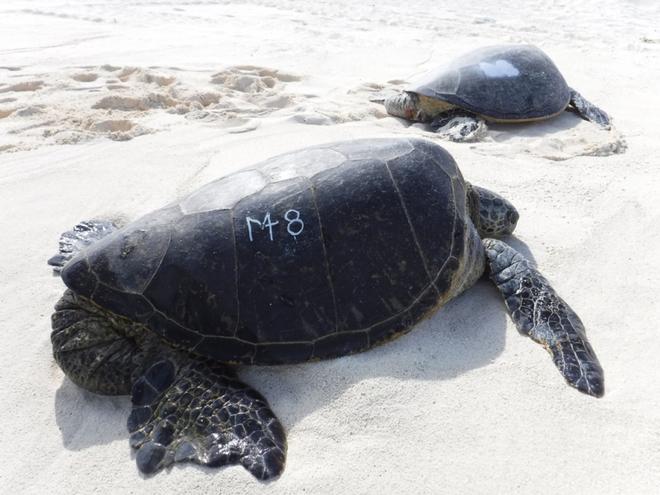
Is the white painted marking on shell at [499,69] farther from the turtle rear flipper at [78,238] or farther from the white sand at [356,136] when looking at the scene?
the turtle rear flipper at [78,238]

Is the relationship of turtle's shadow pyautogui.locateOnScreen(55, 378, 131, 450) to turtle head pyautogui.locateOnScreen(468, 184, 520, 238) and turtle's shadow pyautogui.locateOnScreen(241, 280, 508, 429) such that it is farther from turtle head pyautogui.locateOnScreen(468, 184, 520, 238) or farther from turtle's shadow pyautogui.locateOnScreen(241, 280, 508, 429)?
turtle head pyautogui.locateOnScreen(468, 184, 520, 238)

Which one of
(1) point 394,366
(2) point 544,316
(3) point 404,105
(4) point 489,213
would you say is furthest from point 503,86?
(1) point 394,366

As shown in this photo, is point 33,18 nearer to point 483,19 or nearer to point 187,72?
point 187,72

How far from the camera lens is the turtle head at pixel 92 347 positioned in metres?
2.54

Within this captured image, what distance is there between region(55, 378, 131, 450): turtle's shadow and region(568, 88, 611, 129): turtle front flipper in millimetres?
4647

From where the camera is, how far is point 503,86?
17.5 feet

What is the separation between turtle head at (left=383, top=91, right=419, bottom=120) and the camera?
5.62 metres

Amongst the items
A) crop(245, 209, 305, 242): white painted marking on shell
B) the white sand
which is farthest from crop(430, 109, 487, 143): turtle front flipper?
crop(245, 209, 305, 242): white painted marking on shell

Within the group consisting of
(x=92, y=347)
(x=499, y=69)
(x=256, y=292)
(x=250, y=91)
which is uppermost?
(x=256, y=292)

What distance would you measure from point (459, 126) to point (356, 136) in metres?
0.97

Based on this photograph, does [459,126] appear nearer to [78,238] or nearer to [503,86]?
[503,86]

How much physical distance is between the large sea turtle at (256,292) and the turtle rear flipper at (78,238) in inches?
29.4

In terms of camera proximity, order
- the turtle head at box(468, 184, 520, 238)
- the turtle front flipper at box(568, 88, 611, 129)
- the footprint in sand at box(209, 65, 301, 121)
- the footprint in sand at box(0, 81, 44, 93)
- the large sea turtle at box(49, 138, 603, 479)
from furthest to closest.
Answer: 1. the footprint in sand at box(0, 81, 44, 93)
2. the footprint in sand at box(209, 65, 301, 121)
3. the turtle front flipper at box(568, 88, 611, 129)
4. the turtle head at box(468, 184, 520, 238)
5. the large sea turtle at box(49, 138, 603, 479)

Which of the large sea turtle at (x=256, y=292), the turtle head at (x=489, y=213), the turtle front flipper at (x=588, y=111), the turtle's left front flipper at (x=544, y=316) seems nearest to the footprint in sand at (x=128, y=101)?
the turtle head at (x=489, y=213)
